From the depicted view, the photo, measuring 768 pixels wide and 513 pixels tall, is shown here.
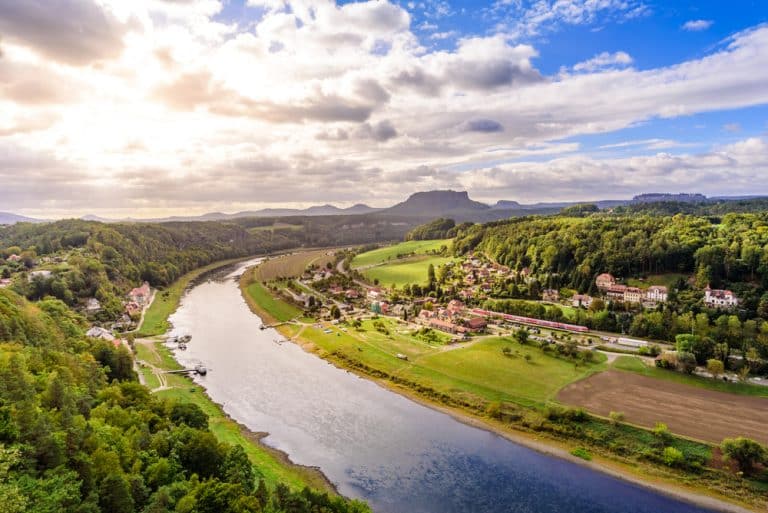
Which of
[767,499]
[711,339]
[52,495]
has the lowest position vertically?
[767,499]

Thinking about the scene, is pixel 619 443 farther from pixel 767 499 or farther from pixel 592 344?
pixel 592 344

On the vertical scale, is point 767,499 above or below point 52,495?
below

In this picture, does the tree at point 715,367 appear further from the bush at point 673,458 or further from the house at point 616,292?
the house at point 616,292

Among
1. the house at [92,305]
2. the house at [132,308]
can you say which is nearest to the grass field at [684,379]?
the house at [132,308]

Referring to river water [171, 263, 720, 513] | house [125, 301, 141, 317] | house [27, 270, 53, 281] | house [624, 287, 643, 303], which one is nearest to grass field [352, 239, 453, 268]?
house [125, 301, 141, 317]

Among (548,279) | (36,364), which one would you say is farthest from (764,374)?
(36,364)

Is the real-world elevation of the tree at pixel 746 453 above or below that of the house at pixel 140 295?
below

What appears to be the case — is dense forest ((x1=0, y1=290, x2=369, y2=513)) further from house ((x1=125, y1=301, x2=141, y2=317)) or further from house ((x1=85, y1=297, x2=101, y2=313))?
house ((x1=125, y1=301, x2=141, y2=317))
